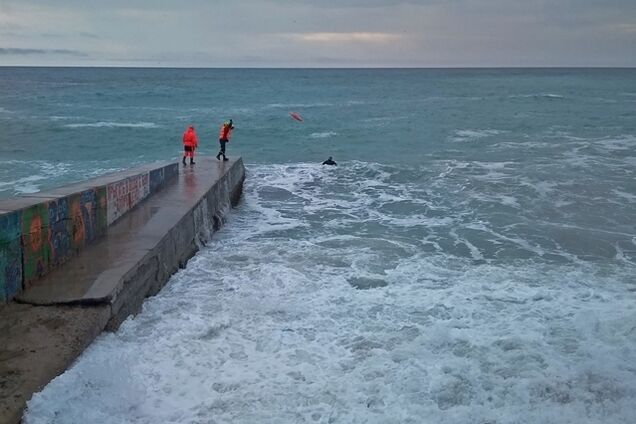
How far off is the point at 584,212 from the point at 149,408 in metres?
12.6

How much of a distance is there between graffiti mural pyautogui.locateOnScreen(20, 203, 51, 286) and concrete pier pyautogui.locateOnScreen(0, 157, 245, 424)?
15 centimetres

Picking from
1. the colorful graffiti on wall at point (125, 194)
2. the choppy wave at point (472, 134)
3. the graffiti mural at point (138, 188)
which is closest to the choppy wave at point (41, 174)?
the graffiti mural at point (138, 188)

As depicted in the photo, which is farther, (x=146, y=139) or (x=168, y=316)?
(x=146, y=139)

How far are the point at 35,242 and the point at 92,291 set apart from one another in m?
0.95

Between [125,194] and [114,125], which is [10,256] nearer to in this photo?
[125,194]

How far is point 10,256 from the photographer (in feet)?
23.1

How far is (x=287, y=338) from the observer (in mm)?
7902

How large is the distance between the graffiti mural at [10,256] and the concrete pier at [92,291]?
0.17m

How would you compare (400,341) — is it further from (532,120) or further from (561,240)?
(532,120)

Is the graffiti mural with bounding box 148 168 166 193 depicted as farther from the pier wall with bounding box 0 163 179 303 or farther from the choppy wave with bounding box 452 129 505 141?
the choppy wave with bounding box 452 129 505 141

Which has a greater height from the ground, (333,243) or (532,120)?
(532,120)

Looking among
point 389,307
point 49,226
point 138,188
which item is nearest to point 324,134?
point 138,188

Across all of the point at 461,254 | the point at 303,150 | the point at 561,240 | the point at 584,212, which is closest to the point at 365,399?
the point at 461,254

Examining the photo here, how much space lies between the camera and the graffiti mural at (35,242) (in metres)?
7.37
